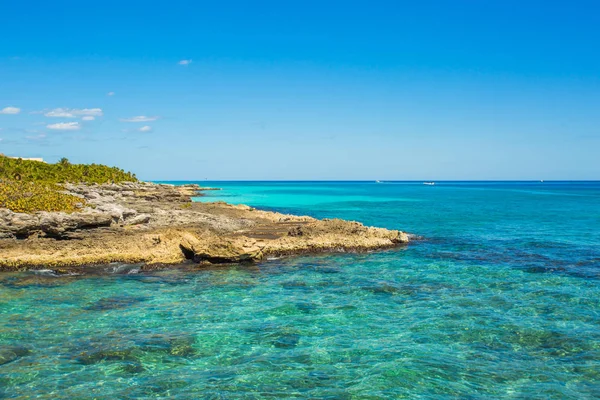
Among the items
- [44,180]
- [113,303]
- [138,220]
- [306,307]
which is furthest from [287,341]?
[44,180]

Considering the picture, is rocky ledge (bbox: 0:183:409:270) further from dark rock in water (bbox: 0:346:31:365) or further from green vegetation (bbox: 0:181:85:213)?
dark rock in water (bbox: 0:346:31:365)

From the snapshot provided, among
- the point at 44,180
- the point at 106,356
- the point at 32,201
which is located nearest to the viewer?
the point at 106,356

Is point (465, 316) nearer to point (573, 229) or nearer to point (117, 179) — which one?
point (573, 229)

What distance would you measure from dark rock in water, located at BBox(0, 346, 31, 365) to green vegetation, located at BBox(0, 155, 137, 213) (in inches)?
693

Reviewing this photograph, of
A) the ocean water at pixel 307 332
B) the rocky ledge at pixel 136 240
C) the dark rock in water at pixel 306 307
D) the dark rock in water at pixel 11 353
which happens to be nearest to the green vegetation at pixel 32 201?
the rocky ledge at pixel 136 240

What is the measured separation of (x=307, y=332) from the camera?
16.9 m

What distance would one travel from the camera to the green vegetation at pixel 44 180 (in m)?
30.5

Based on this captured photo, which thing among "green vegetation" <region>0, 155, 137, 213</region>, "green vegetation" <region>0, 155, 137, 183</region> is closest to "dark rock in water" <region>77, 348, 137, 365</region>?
→ "green vegetation" <region>0, 155, 137, 213</region>

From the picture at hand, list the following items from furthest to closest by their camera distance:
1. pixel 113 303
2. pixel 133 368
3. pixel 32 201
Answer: pixel 32 201, pixel 113 303, pixel 133 368

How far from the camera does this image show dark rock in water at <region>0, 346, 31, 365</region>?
1394 cm

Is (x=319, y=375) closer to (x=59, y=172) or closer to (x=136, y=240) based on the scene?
(x=136, y=240)

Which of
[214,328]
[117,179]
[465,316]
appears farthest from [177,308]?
[117,179]

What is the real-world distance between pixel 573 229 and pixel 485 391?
43.2 meters

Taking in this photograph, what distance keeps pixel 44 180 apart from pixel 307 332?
45.2 m
